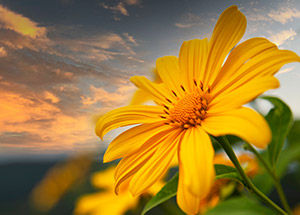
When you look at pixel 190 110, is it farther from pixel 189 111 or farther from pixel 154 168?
pixel 154 168

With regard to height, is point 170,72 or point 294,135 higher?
point 170,72

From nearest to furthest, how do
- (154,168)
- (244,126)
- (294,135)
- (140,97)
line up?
→ (244,126) < (154,168) < (140,97) < (294,135)

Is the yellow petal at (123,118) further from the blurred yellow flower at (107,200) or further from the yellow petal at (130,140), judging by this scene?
the blurred yellow flower at (107,200)

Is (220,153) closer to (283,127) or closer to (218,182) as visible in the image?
(218,182)

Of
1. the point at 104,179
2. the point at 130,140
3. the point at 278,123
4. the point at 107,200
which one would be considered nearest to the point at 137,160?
the point at 130,140

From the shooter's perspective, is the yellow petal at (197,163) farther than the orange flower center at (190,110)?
No

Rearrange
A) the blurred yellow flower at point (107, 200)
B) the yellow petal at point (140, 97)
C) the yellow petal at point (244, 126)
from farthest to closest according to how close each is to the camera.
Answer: the blurred yellow flower at point (107, 200), the yellow petal at point (140, 97), the yellow petal at point (244, 126)

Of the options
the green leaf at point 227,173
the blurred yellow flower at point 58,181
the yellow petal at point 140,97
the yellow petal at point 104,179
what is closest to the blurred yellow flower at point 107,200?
the yellow petal at point 104,179
